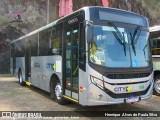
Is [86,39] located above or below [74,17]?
below

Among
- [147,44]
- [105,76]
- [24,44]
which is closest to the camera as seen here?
[105,76]

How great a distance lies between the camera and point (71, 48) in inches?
344

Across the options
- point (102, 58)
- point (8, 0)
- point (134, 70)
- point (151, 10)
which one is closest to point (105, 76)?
point (102, 58)

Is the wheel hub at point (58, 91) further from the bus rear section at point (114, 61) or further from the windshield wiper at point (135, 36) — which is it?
the windshield wiper at point (135, 36)

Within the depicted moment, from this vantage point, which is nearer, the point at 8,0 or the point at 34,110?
the point at 34,110

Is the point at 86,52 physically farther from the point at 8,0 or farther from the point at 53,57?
the point at 8,0

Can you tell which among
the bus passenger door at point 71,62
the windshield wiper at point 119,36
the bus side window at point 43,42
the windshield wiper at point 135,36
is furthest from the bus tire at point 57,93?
the windshield wiper at point 135,36

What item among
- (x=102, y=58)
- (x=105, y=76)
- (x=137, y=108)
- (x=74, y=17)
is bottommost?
(x=137, y=108)

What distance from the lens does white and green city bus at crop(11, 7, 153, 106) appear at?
7551 millimetres

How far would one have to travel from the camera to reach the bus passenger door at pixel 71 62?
27.3 feet

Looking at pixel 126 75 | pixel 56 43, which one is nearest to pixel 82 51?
pixel 126 75

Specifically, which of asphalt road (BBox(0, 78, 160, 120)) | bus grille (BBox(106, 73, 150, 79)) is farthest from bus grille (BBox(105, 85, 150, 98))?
asphalt road (BBox(0, 78, 160, 120))

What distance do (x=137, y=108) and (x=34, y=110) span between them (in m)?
3.49

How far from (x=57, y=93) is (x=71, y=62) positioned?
6.27 feet
